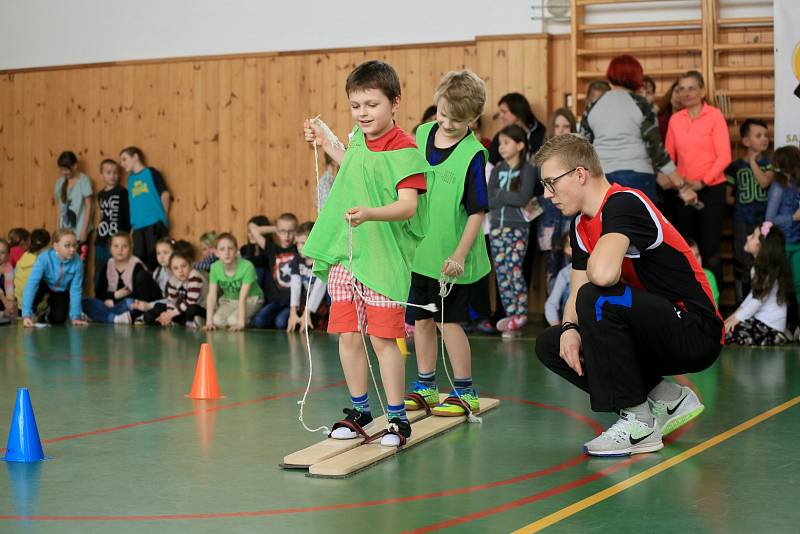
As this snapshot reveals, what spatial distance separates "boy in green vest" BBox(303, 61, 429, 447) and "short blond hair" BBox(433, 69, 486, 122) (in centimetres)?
56

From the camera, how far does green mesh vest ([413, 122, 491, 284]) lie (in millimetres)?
4539

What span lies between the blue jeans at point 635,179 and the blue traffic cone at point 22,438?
4.71 meters

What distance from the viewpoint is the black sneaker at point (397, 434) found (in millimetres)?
3803

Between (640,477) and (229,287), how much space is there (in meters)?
5.88

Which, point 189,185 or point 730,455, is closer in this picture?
point 730,455

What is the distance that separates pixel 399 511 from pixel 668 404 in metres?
1.38

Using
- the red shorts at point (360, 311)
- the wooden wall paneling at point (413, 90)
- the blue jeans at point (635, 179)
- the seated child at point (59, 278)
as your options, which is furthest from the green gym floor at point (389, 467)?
the wooden wall paneling at point (413, 90)

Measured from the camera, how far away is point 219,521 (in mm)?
2938

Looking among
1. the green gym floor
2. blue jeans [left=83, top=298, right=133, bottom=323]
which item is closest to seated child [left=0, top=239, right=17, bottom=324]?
blue jeans [left=83, top=298, right=133, bottom=323]

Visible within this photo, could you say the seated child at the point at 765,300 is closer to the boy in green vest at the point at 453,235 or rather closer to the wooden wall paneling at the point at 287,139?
the boy in green vest at the point at 453,235

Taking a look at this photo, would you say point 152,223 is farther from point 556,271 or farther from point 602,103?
point 602,103

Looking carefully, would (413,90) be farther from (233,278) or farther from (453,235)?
(453,235)

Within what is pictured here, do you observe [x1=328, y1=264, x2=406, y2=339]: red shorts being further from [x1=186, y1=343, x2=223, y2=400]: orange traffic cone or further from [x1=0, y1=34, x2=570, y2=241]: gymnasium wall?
[x1=0, y1=34, x2=570, y2=241]: gymnasium wall

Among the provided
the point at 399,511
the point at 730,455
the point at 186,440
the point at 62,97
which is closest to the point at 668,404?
the point at 730,455
